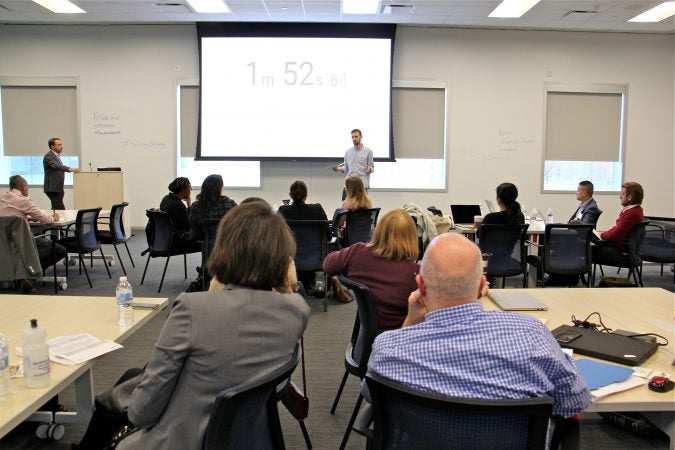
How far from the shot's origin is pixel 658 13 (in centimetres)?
783

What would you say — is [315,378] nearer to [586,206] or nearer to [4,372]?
[4,372]

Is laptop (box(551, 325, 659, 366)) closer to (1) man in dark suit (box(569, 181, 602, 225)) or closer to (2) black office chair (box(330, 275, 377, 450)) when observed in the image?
(2) black office chair (box(330, 275, 377, 450))

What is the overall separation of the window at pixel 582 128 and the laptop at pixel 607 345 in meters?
7.61

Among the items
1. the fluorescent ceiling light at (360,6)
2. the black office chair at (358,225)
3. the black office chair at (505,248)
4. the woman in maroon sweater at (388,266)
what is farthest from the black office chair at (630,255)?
the fluorescent ceiling light at (360,6)

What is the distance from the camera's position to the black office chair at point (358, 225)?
5.22 m

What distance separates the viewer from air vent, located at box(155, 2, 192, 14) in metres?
7.53

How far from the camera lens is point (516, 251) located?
476 centimetres

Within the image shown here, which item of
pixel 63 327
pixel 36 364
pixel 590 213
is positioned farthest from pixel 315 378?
pixel 590 213

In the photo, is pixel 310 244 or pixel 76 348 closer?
pixel 76 348

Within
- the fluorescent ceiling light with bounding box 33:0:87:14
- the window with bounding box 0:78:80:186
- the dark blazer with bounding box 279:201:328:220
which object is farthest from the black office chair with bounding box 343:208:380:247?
the window with bounding box 0:78:80:186

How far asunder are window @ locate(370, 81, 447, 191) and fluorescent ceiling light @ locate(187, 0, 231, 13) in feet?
9.53

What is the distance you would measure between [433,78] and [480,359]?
811 cm

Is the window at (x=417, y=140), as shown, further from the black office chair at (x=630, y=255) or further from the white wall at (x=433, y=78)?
the black office chair at (x=630, y=255)

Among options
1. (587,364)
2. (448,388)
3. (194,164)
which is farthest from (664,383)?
(194,164)
